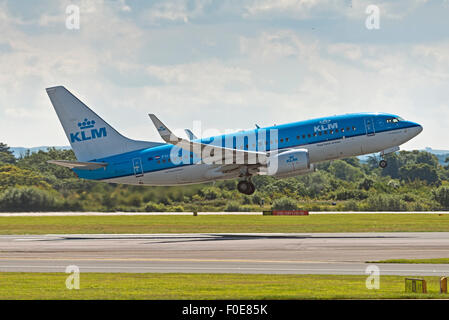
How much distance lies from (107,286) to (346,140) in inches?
1245

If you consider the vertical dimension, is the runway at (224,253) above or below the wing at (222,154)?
below

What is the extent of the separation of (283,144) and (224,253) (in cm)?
1853

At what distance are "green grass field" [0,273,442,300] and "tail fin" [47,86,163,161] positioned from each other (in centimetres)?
2883

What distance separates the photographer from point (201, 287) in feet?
79.7

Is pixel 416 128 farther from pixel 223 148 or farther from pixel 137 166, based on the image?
pixel 137 166

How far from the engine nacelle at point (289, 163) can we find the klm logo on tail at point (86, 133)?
14.7 meters

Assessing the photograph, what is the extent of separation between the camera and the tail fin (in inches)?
2222

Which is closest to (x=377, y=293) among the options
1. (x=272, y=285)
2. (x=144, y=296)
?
(x=272, y=285)

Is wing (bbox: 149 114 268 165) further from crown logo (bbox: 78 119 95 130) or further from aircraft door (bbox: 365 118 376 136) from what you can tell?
crown logo (bbox: 78 119 95 130)

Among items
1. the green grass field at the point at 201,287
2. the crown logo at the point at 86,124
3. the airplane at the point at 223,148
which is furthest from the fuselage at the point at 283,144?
the green grass field at the point at 201,287

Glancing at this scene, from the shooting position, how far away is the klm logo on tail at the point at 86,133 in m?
56.8

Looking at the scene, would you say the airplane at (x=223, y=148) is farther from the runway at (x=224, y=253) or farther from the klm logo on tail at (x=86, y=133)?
the runway at (x=224, y=253)

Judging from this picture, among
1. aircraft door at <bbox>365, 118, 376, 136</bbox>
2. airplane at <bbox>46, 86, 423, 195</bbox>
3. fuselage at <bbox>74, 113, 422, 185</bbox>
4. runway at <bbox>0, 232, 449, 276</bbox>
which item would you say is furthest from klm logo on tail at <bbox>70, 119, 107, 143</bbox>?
aircraft door at <bbox>365, 118, 376, 136</bbox>
